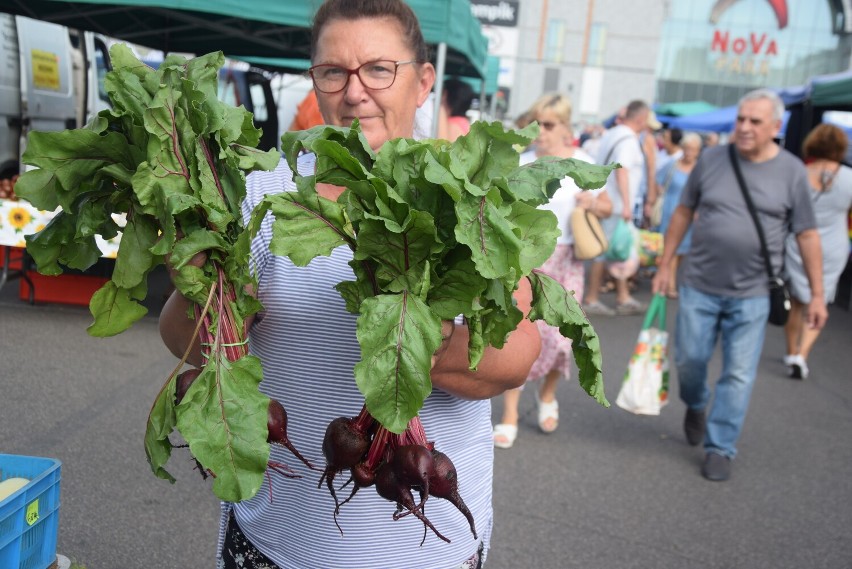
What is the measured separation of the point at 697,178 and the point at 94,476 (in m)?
3.70

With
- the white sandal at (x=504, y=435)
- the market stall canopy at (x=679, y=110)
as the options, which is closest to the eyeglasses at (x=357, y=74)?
the white sandal at (x=504, y=435)

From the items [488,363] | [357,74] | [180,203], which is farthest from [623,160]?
[180,203]

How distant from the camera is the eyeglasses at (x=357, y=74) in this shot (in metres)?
1.88

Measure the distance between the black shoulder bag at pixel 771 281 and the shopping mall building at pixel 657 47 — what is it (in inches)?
953

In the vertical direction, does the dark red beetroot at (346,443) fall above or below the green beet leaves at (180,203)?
below

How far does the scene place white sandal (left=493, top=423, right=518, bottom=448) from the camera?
16.7 feet

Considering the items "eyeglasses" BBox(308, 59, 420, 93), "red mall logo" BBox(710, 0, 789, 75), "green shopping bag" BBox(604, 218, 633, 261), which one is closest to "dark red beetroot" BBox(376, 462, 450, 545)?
"eyeglasses" BBox(308, 59, 420, 93)

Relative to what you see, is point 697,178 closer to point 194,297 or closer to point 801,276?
point 801,276

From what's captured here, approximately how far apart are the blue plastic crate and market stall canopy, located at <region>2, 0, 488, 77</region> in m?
4.34

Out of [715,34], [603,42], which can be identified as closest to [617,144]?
[603,42]

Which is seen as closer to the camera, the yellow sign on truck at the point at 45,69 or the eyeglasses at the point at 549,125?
the eyeglasses at the point at 549,125

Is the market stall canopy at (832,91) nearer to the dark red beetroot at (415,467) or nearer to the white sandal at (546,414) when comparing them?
the white sandal at (546,414)

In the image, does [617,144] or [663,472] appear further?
[617,144]

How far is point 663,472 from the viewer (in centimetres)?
492
